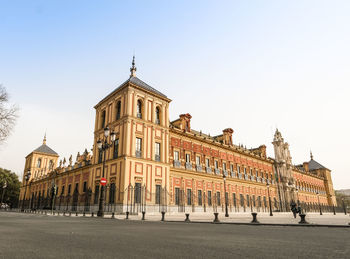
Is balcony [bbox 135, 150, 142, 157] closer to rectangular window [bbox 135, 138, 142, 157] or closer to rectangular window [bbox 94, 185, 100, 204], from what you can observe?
rectangular window [bbox 135, 138, 142, 157]

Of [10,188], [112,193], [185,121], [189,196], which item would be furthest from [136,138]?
[10,188]

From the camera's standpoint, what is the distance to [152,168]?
23062 mm

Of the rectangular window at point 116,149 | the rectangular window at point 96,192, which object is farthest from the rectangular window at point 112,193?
the rectangular window at point 116,149

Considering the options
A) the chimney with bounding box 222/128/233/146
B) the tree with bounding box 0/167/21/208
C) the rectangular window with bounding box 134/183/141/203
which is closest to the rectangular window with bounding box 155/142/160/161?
the rectangular window with bounding box 134/183/141/203

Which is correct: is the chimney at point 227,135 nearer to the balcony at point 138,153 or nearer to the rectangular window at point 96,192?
the balcony at point 138,153

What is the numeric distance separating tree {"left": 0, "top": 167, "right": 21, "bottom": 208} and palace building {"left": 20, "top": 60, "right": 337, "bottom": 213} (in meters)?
19.9

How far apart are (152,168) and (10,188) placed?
4855 cm

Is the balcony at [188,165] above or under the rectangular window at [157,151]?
under

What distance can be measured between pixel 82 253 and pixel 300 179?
55.9 m

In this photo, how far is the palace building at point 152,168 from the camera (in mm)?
21641

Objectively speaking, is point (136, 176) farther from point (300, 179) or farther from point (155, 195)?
point (300, 179)

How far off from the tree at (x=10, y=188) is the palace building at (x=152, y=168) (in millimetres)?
19913

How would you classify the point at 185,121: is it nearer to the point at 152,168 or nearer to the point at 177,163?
the point at 177,163

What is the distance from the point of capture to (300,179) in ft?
168
